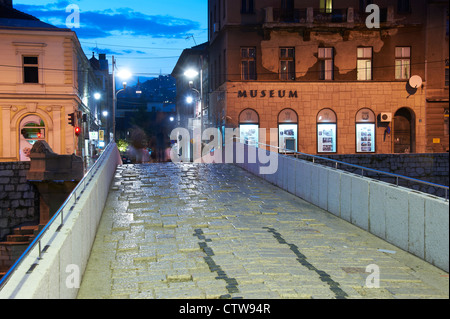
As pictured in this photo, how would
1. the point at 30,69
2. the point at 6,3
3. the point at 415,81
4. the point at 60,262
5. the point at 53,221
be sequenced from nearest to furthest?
the point at 60,262, the point at 53,221, the point at 415,81, the point at 30,69, the point at 6,3

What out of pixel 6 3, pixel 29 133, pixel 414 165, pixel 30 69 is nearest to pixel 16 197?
pixel 29 133

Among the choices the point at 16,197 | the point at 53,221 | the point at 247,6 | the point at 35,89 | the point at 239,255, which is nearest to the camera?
the point at 53,221

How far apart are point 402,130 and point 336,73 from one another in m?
6.29

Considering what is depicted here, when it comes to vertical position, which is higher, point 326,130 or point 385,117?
point 385,117

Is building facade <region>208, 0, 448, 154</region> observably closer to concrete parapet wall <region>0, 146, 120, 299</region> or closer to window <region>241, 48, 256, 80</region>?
window <region>241, 48, 256, 80</region>

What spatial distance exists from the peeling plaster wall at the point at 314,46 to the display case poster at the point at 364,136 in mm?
4036

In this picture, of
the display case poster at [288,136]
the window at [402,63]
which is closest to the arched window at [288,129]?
the display case poster at [288,136]

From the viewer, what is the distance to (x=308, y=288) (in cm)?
678

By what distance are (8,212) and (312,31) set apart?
21992 mm

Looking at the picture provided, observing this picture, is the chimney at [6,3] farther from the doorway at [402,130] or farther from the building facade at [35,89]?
the doorway at [402,130]

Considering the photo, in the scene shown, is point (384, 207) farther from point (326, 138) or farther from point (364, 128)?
point (364, 128)

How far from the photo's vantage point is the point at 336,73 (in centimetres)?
3212
